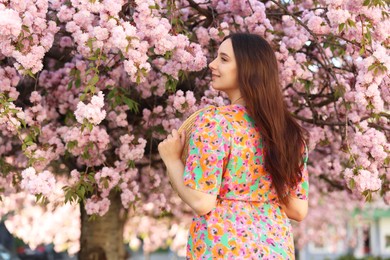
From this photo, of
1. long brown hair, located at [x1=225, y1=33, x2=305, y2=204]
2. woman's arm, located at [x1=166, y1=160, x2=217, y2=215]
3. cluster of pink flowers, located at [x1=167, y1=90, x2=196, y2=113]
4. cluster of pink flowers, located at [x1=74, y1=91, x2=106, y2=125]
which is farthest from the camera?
cluster of pink flowers, located at [x1=167, y1=90, x2=196, y2=113]

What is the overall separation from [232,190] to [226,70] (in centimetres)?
57

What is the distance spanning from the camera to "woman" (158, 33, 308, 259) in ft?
10.5

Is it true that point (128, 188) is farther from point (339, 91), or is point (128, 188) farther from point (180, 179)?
point (180, 179)

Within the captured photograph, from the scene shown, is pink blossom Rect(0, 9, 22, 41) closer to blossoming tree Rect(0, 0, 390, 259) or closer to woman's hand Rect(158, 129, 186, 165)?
blossoming tree Rect(0, 0, 390, 259)

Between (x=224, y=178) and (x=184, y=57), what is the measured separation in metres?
2.15

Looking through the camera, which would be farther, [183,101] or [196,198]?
[183,101]

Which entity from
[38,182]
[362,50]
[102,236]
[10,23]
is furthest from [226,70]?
[102,236]

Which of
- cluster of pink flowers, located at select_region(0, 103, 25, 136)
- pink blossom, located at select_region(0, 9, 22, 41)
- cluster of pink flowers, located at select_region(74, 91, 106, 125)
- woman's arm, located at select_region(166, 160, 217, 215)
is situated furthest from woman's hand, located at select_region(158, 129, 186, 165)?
pink blossom, located at select_region(0, 9, 22, 41)

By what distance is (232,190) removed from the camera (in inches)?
129

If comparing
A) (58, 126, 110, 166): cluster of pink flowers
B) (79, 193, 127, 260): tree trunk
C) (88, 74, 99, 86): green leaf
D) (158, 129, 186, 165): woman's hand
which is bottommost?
(79, 193, 127, 260): tree trunk

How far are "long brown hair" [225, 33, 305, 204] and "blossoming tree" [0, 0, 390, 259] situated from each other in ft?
4.50

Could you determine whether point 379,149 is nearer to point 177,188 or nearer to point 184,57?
point 184,57

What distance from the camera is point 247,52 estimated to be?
339cm

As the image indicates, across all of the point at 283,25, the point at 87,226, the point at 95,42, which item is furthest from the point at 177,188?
the point at 87,226
